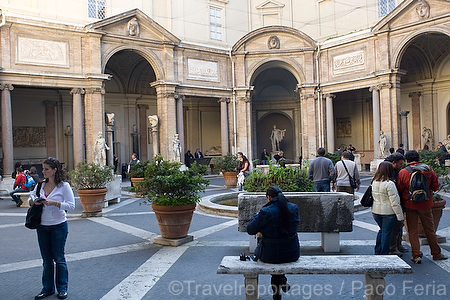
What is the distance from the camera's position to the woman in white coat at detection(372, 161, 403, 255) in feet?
17.4

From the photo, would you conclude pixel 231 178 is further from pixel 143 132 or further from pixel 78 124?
pixel 143 132

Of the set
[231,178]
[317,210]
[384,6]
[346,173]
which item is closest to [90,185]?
[346,173]

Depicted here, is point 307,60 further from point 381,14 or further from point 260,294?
point 260,294

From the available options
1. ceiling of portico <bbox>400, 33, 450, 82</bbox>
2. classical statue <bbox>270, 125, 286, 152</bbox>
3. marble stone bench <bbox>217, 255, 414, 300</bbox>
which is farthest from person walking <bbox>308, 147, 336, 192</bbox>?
classical statue <bbox>270, 125, 286, 152</bbox>

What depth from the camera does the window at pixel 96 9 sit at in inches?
906

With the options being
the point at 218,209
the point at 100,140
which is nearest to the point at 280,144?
the point at 100,140

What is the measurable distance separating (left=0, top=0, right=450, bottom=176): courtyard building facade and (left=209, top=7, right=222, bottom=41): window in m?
0.08

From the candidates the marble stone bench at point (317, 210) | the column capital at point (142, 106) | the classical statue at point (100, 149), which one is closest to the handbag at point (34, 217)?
the marble stone bench at point (317, 210)

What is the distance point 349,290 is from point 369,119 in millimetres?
25315

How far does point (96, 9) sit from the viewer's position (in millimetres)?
23203

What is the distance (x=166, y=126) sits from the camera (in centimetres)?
2238

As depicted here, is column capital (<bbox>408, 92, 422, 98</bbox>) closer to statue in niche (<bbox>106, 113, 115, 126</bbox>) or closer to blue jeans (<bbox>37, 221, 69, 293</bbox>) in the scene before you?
statue in niche (<bbox>106, 113, 115, 126</bbox>)

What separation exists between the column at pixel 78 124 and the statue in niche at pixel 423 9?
17.8m

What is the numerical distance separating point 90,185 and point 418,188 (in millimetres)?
Answer: 7974
